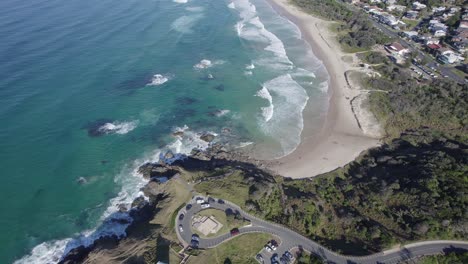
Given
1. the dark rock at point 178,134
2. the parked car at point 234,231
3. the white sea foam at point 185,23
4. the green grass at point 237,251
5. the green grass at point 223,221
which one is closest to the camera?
the green grass at point 237,251

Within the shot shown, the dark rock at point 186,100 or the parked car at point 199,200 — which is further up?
the dark rock at point 186,100

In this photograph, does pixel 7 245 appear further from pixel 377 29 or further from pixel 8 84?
pixel 377 29

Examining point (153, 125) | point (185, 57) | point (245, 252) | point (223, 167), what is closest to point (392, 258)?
point (245, 252)

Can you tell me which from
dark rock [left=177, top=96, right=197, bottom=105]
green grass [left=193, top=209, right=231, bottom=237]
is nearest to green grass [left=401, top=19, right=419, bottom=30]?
dark rock [left=177, top=96, right=197, bottom=105]

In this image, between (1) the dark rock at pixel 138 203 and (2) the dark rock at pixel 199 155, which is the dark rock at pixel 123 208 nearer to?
(1) the dark rock at pixel 138 203

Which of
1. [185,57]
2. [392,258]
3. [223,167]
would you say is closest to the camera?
[392,258]

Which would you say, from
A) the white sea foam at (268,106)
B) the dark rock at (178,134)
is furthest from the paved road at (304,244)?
the white sea foam at (268,106)
